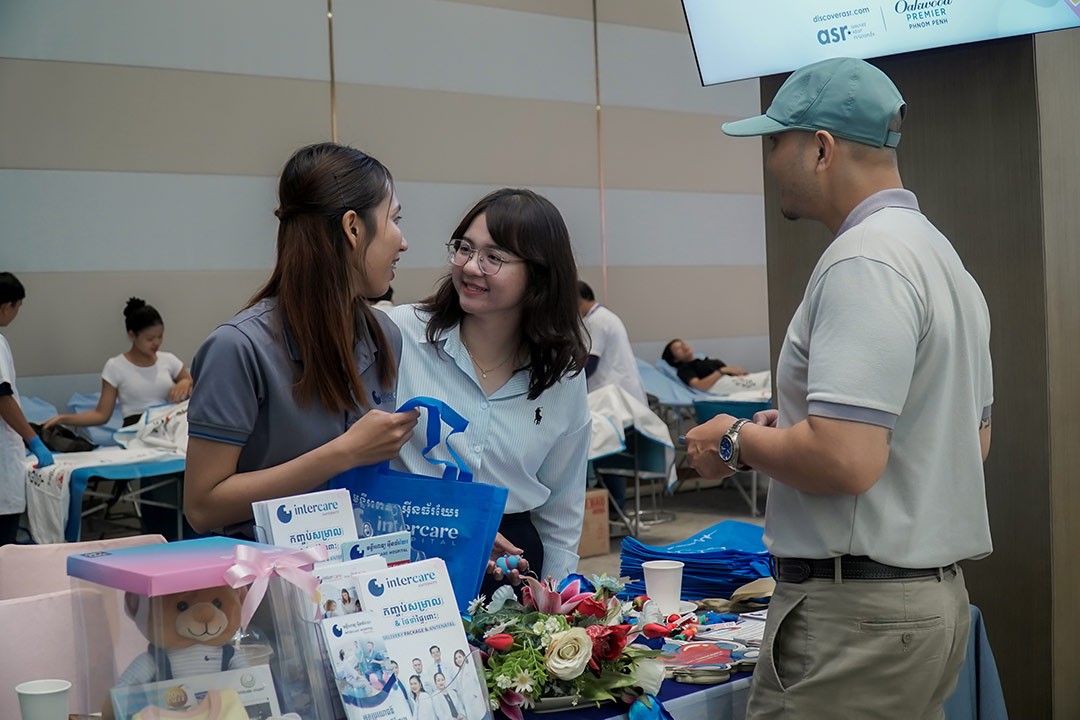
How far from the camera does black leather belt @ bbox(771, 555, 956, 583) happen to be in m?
1.58

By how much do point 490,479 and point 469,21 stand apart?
6.24 m

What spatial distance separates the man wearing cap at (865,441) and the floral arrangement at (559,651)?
0.68 ft

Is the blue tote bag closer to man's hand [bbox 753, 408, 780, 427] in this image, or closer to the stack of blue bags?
man's hand [bbox 753, 408, 780, 427]

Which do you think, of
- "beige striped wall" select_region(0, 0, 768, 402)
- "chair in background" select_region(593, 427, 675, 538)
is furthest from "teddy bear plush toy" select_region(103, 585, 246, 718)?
"beige striped wall" select_region(0, 0, 768, 402)

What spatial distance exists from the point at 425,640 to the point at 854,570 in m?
0.63

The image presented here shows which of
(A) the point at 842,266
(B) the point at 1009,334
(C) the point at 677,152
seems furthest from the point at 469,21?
(A) the point at 842,266

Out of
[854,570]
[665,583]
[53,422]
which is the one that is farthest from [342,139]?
[854,570]

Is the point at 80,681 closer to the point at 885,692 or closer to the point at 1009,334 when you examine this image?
the point at 885,692

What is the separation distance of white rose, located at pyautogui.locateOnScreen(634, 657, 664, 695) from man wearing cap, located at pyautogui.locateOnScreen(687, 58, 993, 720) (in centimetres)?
17

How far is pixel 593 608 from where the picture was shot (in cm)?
160

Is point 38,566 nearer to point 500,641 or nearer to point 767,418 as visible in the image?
point 500,641

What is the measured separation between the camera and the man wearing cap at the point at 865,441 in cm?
149

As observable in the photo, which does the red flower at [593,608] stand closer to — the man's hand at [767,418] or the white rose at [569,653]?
the white rose at [569,653]

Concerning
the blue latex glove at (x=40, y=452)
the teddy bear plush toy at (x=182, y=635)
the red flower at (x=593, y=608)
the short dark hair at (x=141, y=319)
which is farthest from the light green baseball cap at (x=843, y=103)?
the short dark hair at (x=141, y=319)
